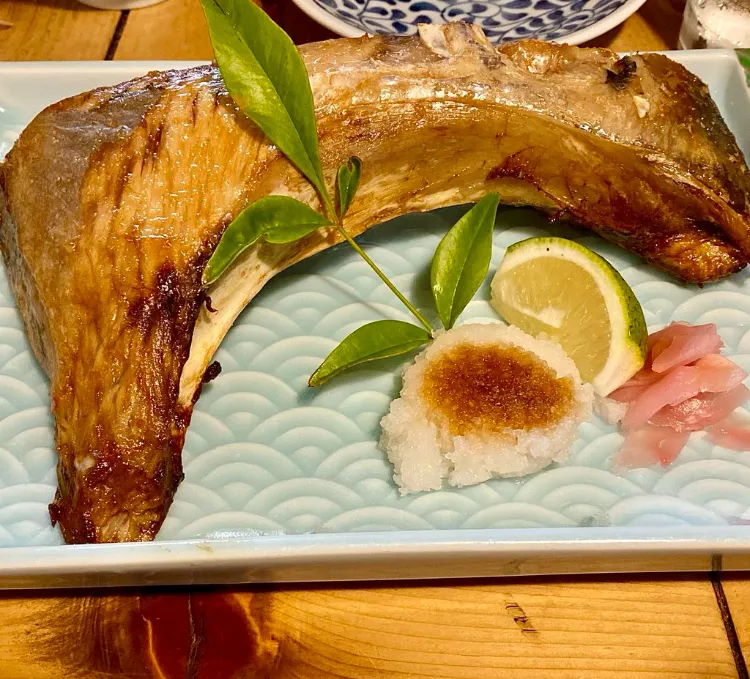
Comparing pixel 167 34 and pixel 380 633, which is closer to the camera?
pixel 380 633

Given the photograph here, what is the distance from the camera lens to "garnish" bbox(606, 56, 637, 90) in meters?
1.86

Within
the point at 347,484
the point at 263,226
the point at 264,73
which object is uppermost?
the point at 264,73

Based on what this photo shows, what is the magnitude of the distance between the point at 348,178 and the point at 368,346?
412 millimetres

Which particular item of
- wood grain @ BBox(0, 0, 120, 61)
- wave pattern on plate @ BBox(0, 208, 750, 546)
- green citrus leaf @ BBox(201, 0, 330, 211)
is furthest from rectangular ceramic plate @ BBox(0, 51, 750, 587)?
wood grain @ BBox(0, 0, 120, 61)

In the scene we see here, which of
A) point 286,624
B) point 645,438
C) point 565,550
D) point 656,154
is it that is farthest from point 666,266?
point 286,624

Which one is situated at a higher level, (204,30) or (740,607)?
(204,30)

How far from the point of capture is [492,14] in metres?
2.67

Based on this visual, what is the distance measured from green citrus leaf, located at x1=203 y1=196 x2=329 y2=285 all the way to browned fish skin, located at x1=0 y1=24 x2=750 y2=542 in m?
0.06

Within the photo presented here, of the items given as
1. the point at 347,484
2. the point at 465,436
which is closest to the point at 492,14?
the point at 465,436

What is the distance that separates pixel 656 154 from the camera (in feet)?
6.04

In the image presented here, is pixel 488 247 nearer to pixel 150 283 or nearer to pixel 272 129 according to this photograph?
pixel 272 129

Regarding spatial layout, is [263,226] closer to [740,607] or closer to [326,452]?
[326,452]

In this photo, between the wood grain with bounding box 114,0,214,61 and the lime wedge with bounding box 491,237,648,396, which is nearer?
the lime wedge with bounding box 491,237,648,396

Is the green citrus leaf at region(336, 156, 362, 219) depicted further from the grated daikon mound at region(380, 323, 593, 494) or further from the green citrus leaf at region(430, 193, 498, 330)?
the grated daikon mound at region(380, 323, 593, 494)
